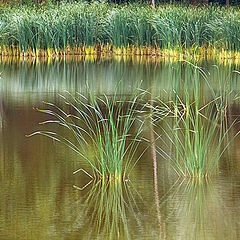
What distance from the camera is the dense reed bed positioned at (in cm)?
2109

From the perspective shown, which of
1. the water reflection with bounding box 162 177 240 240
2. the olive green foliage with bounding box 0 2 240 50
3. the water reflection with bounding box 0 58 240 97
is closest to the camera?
the water reflection with bounding box 162 177 240 240

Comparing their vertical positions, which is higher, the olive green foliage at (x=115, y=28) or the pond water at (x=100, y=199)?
the olive green foliage at (x=115, y=28)

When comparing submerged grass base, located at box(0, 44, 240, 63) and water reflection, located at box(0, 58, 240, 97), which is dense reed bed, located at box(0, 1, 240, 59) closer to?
submerged grass base, located at box(0, 44, 240, 63)

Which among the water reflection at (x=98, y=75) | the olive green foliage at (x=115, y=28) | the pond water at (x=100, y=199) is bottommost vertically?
the water reflection at (x=98, y=75)

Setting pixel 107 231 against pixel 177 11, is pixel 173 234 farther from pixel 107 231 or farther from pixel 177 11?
pixel 177 11

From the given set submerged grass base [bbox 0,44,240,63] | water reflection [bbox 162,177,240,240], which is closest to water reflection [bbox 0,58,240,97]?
submerged grass base [bbox 0,44,240,63]

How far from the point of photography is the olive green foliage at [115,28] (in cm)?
2108

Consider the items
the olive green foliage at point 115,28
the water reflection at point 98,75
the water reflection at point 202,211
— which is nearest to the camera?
the water reflection at point 202,211

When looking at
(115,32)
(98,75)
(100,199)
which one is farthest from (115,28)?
(100,199)

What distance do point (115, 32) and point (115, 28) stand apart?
10cm

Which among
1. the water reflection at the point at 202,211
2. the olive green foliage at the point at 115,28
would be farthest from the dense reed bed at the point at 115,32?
the water reflection at the point at 202,211

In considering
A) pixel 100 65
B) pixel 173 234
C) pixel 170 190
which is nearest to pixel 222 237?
pixel 173 234

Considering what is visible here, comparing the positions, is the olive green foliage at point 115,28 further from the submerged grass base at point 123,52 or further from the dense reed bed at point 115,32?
the submerged grass base at point 123,52

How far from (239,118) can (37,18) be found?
496 inches
